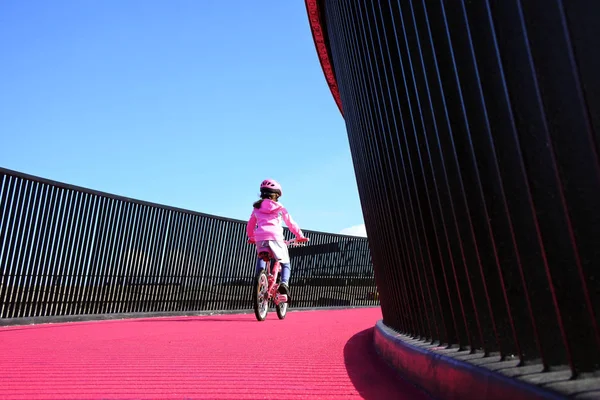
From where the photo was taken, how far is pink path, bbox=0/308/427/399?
9.14 ft

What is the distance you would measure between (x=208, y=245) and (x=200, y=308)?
4.93 ft

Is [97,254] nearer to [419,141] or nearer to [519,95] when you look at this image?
[419,141]

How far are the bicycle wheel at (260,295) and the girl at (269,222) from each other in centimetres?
24

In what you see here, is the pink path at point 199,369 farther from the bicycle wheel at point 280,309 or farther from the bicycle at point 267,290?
the bicycle wheel at point 280,309

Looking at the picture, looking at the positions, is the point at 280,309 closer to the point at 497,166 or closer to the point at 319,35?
the point at 319,35

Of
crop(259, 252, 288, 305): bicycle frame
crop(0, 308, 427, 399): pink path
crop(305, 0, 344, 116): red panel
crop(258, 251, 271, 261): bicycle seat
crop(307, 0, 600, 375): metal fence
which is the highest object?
crop(305, 0, 344, 116): red panel

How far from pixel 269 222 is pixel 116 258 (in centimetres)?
355

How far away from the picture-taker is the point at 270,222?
9.09m

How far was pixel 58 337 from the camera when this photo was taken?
6.25 m

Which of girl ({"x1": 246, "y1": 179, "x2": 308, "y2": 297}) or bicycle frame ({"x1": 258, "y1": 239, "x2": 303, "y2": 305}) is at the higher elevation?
girl ({"x1": 246, "y1": 179, "x2": 308, "y2": 297})

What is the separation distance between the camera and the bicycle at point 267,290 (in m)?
8.59

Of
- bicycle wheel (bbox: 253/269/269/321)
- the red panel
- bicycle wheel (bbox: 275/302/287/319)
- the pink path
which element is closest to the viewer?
the pink path

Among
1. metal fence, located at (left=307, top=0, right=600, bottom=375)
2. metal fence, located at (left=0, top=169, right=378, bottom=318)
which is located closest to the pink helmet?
metal fence, located at (left=0, top=169, right=378, bottom=318)

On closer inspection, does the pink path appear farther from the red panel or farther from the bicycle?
the bicycle
